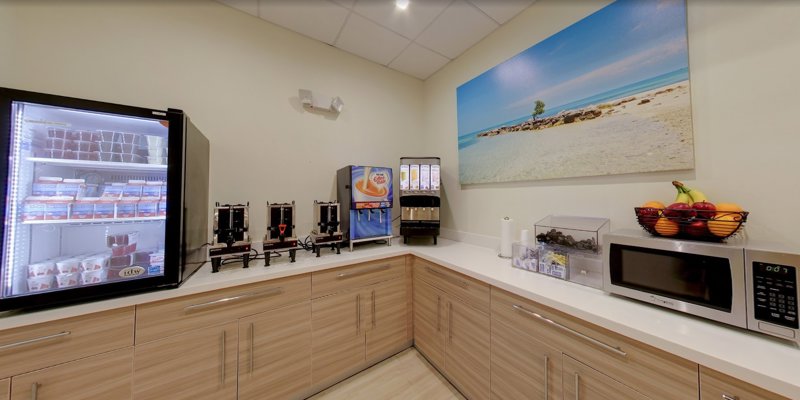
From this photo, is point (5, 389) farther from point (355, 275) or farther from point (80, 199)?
point (355, 275)

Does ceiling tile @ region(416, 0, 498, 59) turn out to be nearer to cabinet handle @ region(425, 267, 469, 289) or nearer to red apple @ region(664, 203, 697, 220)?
red apple @ region(664, 203, 697, 220)

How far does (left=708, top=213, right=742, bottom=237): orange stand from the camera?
82 centimetres

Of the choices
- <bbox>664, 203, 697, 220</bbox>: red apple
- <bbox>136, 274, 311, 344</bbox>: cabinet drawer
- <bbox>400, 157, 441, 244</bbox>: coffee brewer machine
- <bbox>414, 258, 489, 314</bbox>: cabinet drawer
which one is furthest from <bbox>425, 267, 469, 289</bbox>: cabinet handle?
<bbox>664, 203, 697, 220</bbox>: red apple

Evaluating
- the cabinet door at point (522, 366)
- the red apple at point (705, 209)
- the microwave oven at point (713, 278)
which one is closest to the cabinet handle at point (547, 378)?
the cabinet door at point (522, 366)

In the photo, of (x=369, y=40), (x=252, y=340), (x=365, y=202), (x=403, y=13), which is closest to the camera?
(x=252, y=340)

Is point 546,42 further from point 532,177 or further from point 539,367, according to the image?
point 539,367

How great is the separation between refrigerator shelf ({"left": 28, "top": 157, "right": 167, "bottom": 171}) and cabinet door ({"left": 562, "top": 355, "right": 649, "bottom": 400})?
2.05 metres

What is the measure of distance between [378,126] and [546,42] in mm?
1487

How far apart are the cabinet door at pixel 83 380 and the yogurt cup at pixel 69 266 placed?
1.18ft

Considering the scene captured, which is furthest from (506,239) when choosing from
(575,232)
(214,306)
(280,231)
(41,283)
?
(41,283)

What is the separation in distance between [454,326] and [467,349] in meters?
0.14

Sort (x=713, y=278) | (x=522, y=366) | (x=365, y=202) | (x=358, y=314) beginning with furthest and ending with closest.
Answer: (x=365, y=202)
(x=358, y=314)
(x=522, y=366)
(x=713, y=278)

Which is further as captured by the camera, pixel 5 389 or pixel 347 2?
pixel 347 2

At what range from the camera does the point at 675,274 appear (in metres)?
0.86
